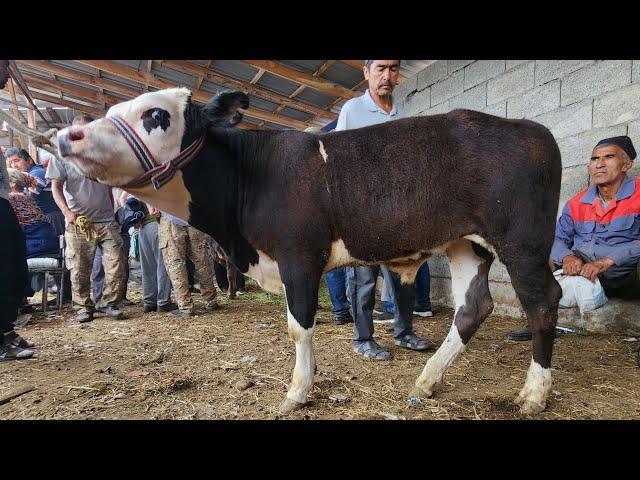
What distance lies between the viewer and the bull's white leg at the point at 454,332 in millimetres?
2648

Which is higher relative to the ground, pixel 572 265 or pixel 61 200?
pixel 61 200

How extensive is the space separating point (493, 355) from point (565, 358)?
57 centimetres

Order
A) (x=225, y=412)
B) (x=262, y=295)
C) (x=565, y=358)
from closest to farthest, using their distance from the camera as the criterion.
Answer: (x=225, y=412), (x=565, y=358), (x=262, y=295)

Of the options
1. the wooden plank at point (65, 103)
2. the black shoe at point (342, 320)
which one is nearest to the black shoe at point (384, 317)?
the black shoe at point (342, 320)

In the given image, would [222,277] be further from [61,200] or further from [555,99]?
[555,99]

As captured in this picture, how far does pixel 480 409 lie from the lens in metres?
Result: 2.45

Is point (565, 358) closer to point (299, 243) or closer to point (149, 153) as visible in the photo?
point (299, 243)

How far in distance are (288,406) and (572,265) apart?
9.33 feet

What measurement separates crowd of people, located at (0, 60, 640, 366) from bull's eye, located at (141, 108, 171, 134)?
35.8 inches

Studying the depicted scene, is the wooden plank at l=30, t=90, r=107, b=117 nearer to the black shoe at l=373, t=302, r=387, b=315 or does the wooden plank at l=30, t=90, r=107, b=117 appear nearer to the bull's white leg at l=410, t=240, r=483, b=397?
the black shoe at l=373, t=302, r=387, b=315

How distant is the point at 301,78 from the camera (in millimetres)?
7211

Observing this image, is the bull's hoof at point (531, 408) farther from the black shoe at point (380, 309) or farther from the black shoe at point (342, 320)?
the black shoe at point (380, 309)

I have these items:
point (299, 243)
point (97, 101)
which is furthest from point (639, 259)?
point (97, 101)

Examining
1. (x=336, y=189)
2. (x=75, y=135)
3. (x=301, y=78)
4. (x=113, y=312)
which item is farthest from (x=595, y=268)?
(x=113, y=312)
